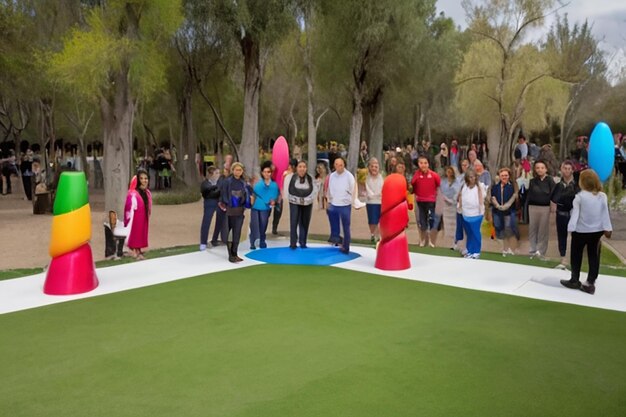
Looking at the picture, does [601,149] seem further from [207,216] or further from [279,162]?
[207,216]

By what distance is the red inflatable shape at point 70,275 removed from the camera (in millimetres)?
7434

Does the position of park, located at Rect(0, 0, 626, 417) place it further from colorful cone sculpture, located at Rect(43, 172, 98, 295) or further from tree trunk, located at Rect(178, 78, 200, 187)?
tree trunk, located at Rect(178, 78, 200, 187)

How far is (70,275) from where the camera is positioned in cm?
746

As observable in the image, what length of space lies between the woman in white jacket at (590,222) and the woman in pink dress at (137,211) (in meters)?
6.61

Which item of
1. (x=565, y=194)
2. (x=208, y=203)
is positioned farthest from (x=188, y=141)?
(x=565, y=194)

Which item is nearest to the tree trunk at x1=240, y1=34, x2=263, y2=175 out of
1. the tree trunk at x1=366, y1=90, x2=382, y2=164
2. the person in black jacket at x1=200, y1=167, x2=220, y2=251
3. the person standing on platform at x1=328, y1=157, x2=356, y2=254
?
the tree trunk at x1=366, y1=90, x2=382, y2=164

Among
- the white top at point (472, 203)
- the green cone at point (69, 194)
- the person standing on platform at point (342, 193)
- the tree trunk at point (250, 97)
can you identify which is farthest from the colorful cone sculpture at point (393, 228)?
the tree trunk at point (250, 97)

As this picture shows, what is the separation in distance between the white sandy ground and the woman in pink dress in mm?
447

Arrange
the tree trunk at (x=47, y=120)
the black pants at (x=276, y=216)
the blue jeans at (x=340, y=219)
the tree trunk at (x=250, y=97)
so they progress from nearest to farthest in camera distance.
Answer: the blue jeans at (x=340, y=219) → the black pants at (x=276, y=216) → the tree trunk at (x=250, y=97) → the tree trunk at (x=47, y=120)

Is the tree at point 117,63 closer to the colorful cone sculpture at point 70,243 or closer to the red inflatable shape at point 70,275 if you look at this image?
the colorful cone sculpture at point 70,243

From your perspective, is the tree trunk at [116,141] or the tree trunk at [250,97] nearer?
the tree trunk at [116,141]

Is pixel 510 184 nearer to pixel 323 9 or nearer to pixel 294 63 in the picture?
pixel 323 9

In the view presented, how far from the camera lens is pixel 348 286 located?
791 centimetres

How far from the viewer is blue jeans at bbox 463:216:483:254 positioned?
9867 mm
